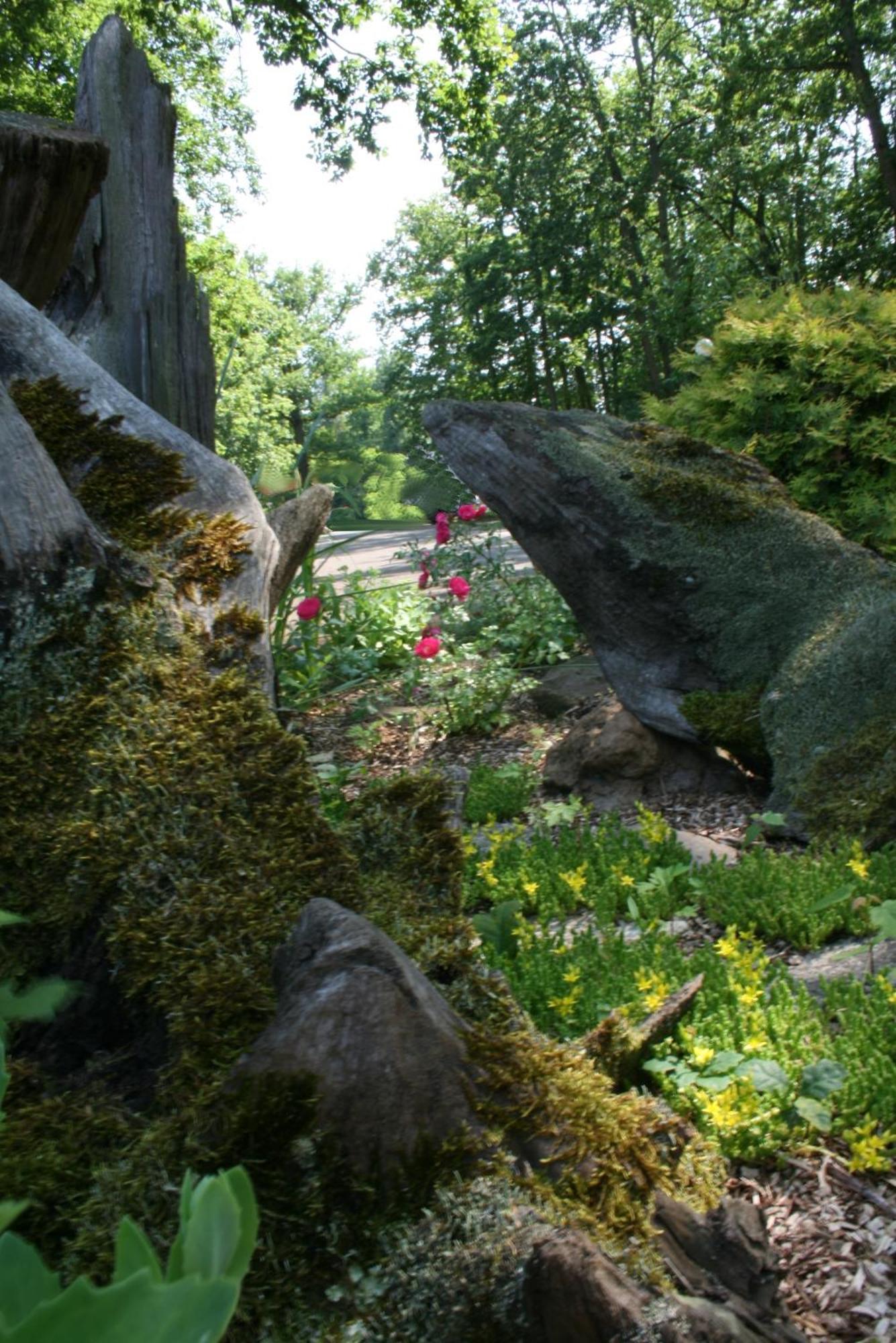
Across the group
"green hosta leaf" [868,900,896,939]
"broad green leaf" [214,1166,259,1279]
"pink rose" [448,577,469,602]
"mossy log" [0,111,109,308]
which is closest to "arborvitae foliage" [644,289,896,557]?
"pink rose" [448,577,469,602]

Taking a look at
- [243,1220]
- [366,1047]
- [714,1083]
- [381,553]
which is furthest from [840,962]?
[381,553]

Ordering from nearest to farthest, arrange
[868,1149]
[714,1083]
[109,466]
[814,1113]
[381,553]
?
1. [868,1149]
2. [814,1113]
3. [714,1083]
4. [109,466]
5. [381,553]

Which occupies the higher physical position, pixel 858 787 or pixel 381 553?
pixel 381 553

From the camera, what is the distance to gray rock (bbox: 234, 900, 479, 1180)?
1.59 m

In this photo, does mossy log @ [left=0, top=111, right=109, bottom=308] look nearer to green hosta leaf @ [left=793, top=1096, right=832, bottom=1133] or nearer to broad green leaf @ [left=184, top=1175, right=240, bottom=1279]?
green hosta leaf @ [left=793, top=1096, right=832, bottom=1133]

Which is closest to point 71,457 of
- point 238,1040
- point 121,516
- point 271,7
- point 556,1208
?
point 121,516

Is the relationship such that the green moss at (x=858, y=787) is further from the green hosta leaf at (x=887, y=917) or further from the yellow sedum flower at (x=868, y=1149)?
the yellow sedum flower at (x=868, y=1149)

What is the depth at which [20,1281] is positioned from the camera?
1.53 ft

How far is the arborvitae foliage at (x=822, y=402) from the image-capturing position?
21.3 feet

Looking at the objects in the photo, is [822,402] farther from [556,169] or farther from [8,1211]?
[556,169]

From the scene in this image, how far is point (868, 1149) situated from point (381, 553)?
64.2ft

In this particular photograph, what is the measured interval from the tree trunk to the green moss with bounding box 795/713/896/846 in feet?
12.4

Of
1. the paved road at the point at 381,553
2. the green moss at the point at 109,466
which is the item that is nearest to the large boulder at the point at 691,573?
the paved road at the point at 381,553

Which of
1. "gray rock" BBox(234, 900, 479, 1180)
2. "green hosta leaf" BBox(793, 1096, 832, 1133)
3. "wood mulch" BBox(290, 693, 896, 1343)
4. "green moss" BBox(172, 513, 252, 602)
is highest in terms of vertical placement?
"green moss" BBox(172, 513, 252, 602)
